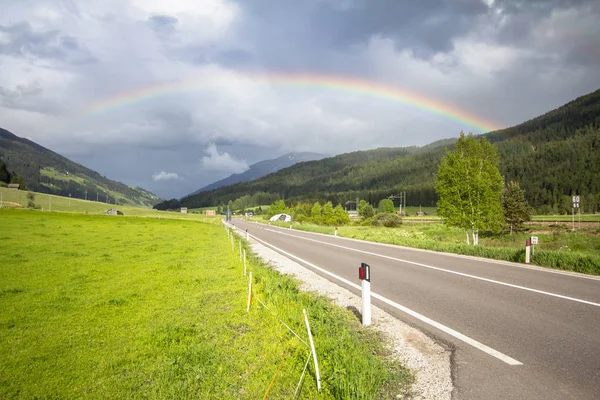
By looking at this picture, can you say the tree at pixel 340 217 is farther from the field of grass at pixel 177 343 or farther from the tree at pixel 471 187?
the field of grass at pixel 177 343

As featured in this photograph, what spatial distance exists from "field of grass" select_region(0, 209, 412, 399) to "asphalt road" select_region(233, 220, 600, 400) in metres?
1.11

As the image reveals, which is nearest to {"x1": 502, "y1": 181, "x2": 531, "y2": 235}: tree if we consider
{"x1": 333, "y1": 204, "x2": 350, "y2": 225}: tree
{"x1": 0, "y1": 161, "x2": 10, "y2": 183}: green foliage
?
{"x1": 333, "y1": 204, "x2": 350, "y2": 225}: tree

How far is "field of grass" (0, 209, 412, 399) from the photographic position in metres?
4.11

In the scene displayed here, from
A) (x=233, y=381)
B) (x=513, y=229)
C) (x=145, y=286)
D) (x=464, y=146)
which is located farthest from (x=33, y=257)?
(x=513, y=229)

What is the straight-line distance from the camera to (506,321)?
5.87 m

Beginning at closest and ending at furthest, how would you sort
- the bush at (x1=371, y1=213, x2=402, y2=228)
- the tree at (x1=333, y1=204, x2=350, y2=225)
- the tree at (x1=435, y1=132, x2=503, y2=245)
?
the tree at (x1=435, y1=132, x2=503, y2=245) < the bush at (x1=371, y1=213, x2=402, y2=228) < the tree at (x1=333, y1=204, x2=350, y2=225)

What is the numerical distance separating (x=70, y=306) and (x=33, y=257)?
35.8 feet

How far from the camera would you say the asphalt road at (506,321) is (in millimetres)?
3791

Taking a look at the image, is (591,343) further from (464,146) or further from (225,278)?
(464,146)

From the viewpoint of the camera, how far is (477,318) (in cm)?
611

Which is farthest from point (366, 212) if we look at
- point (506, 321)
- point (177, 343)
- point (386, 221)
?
point (177, 343)

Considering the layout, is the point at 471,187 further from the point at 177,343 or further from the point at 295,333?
the point at 177,343

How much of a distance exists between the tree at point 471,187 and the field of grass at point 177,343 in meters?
25.5

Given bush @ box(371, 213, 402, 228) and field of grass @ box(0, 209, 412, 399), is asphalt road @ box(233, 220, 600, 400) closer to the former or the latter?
field of grass @ box(0, 209, 412, 399)
